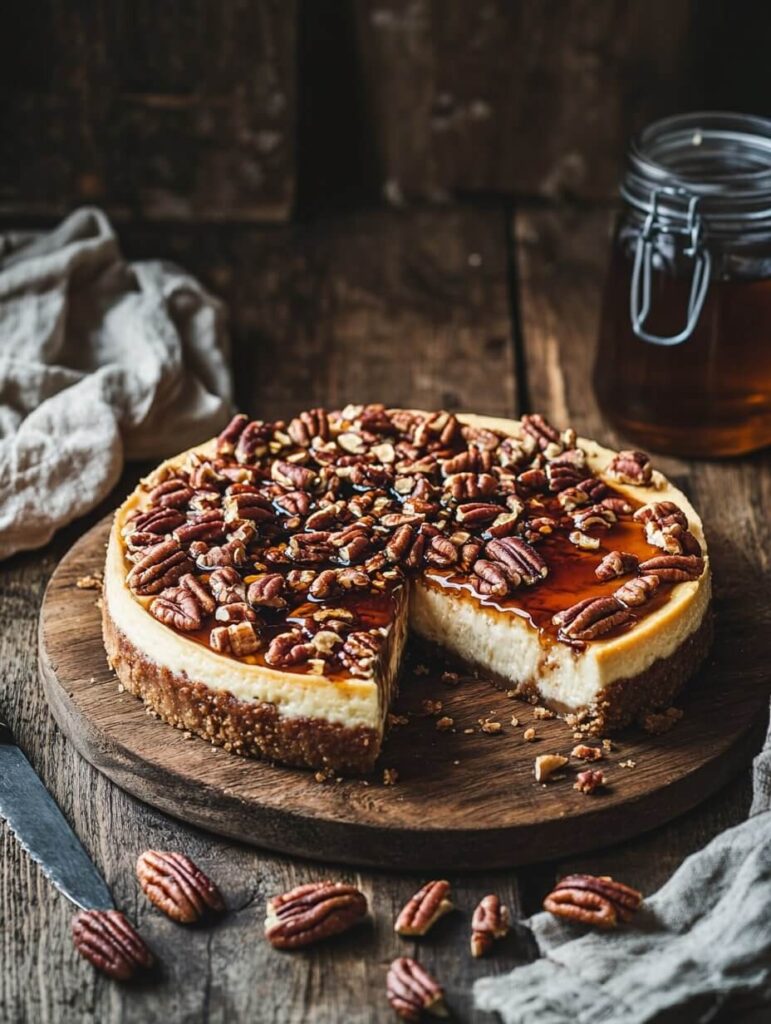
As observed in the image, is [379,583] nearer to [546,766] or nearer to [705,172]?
[546,766]

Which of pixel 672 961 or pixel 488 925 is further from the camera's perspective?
pixel 488 925

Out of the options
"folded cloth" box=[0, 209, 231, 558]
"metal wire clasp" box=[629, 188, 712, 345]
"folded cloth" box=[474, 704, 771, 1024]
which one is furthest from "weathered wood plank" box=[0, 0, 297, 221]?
"folded cloth" box=[474, 704, 771, 1024]

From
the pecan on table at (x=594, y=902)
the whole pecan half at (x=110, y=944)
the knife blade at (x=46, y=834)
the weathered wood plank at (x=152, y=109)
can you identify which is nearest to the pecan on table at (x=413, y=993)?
the pecan on table at (x=594, y=902)

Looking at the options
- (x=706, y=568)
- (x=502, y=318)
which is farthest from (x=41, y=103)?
(x=706, y=568)

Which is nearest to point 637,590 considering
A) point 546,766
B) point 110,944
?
point 546,766

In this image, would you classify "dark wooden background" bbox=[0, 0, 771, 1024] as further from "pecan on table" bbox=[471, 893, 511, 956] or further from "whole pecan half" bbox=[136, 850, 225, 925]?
"pecan on table" bbox=[471, 893, 511, 956]
